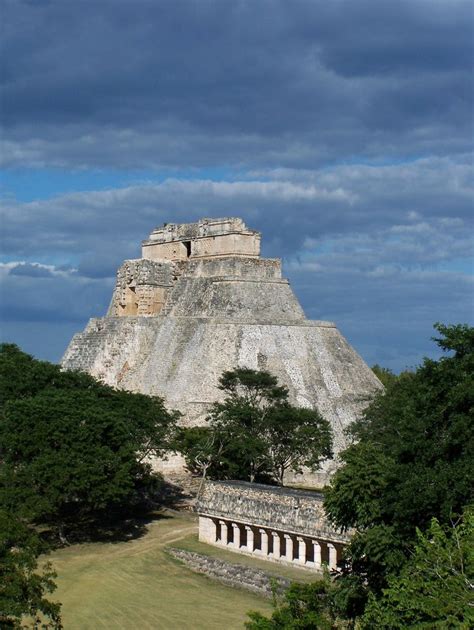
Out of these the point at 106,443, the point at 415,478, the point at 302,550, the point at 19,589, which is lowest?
the point at 19,589

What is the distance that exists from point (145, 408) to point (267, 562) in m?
9.50

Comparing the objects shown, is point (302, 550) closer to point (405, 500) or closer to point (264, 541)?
point (264, 541)

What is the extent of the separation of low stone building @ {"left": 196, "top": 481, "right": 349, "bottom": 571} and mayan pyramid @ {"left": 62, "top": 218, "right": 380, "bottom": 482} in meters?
9.20

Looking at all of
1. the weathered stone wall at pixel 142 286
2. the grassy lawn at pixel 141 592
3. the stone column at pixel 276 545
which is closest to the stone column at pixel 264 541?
the stone column at pixel 276 545

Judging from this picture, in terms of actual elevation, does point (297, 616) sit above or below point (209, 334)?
below

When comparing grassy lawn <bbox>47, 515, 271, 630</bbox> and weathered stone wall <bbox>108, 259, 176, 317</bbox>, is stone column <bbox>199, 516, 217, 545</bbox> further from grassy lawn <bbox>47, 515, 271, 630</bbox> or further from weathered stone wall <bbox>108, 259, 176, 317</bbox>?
weathered stone wall <bbox>108, 259, 176, 317</bbox>

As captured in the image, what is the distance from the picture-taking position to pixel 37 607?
63.3ft

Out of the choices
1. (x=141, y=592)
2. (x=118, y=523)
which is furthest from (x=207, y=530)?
(x=141, y=592)

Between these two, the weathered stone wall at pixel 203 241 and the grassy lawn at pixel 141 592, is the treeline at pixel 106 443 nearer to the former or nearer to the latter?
the grassy lawn at pixel 141 592

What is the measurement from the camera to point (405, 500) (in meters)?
18.6

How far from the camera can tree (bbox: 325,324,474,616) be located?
18422mm

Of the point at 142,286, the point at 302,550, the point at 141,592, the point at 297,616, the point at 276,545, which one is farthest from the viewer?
the point at 142,286

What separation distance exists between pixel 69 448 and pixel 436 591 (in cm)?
1822

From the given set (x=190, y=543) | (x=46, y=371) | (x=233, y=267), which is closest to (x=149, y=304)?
(x=233, y=267)
